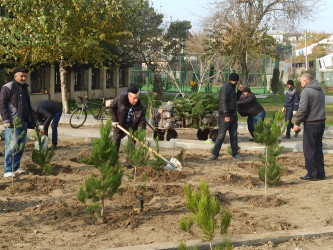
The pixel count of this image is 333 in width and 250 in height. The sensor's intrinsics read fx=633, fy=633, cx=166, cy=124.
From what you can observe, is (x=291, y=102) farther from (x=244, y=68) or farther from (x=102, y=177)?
→ (x=244, y=68)

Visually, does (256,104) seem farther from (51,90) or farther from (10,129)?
(51,90)

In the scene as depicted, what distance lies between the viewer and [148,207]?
7578mm

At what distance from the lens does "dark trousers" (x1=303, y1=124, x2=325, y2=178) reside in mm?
9820

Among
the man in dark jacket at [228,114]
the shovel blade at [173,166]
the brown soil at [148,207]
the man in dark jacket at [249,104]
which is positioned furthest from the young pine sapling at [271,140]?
the man in dark jacket at [249,104]

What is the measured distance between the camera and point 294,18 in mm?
33688

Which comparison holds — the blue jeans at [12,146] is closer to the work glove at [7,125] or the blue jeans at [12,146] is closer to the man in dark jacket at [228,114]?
the work glove at [7,125]

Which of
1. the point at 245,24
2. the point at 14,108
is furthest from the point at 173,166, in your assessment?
the point at 245,24

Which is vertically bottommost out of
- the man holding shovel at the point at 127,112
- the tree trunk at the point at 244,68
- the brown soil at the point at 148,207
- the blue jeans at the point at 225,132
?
the brown soil at the point at 148,207

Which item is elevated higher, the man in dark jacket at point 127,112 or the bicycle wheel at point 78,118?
the man in dark jacket at point 127,112

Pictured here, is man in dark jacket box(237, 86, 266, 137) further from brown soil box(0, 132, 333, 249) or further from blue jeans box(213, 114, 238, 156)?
brown soil box(0, 132, 333, 249)

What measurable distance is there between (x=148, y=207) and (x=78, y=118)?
36.3ft

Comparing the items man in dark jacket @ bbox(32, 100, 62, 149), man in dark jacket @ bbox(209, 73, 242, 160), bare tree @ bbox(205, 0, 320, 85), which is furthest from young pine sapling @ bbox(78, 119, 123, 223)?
bare tree @ bbox(205, 0, 320, 85)

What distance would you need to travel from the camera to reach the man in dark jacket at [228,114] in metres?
11.7

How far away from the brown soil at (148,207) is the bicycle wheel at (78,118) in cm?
733
